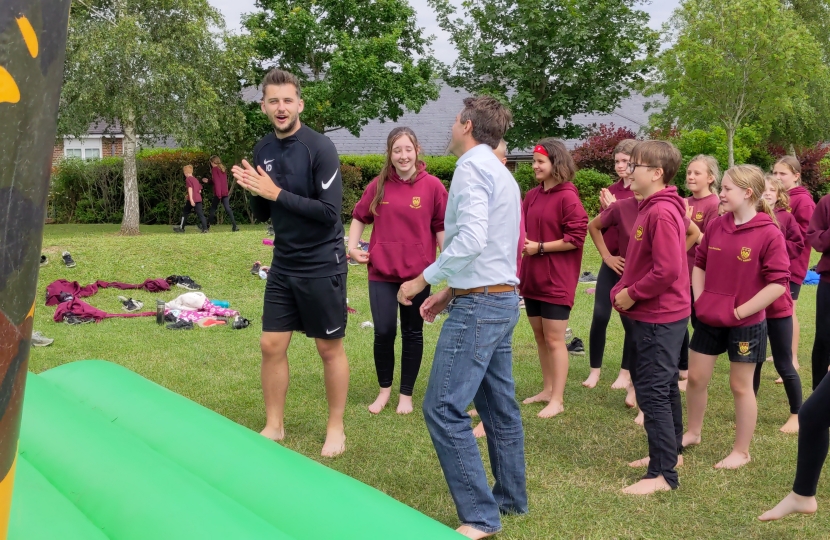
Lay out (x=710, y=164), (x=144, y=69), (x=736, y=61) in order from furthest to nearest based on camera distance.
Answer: (x=736, y=61) → (x=144, y=69) → (x=710, y=164)

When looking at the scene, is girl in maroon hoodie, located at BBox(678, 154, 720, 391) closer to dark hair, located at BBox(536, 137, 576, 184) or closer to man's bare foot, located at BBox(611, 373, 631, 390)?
man's bare foot, located at BBox(611, 373, 631, 390)

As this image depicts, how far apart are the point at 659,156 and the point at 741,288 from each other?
3.23ft

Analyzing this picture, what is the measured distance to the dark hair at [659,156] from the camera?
4535mm

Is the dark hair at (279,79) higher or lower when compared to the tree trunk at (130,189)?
higher

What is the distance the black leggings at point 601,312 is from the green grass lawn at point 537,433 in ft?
0.94

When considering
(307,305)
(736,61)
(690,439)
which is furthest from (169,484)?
(736,61)

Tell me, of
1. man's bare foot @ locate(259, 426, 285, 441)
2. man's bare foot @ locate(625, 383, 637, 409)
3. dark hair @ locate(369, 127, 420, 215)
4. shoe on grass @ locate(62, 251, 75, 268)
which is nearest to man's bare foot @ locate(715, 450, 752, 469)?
man's bare foot @ locate(625, 383, 637, 409)

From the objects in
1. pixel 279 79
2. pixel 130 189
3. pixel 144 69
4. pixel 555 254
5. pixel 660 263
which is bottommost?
pixel 130 189

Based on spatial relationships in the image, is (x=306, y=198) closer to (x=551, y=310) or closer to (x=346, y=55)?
(x=551, y=310)

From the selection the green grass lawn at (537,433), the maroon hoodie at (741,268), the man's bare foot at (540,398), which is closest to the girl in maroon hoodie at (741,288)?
the maroon hoodie at (741,268)

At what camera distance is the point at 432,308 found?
3893 mm

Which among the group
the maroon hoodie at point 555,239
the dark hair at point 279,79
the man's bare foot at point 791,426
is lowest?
the man's bare foot at point 791,426

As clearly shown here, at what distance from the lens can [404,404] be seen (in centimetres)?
599

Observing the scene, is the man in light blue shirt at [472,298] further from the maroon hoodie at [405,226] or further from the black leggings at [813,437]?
the maroon hoodie at [405,226]
